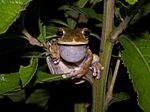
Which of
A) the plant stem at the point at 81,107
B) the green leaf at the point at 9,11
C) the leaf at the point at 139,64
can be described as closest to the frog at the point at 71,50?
the plant stem at the point at 81,107

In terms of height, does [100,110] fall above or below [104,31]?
below

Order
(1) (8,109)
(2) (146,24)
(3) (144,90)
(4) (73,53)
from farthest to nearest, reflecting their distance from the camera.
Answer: (1) (8,109)
(2) (146,24)
(4) (73,53)
(3) (144,90)

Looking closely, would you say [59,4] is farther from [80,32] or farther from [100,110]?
[100,110]

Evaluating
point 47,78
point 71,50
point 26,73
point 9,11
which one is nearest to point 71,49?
point 71,50

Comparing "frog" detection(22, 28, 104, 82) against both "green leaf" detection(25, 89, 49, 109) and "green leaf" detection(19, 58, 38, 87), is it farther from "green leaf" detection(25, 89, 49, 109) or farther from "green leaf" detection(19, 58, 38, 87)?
"green leaf" detection(19, 58, 38, 87)

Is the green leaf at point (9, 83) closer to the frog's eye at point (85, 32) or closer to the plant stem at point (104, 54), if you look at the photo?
the plant stem at point (104, 54)

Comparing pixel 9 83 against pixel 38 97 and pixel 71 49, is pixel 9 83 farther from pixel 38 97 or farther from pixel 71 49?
Result: pixel 38 97

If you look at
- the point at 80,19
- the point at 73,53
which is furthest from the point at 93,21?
the point at 73,53
